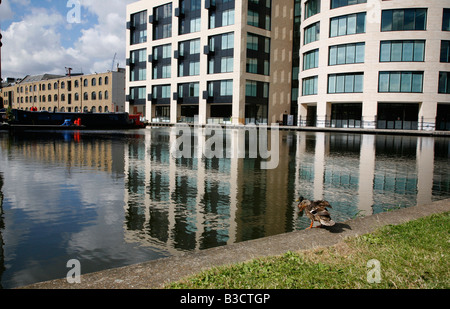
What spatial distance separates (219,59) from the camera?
5822 cm

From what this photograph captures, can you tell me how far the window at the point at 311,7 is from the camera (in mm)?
51844

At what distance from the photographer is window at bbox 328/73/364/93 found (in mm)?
46991

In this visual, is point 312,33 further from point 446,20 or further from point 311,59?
point 446,20

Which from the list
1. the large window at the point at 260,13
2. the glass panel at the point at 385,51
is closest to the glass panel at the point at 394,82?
the glass panel at the point at 385,51

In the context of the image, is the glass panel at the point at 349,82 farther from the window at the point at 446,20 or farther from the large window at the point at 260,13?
the large window at the point at 260,13

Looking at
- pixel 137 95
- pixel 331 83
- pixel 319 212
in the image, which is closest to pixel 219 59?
pixel 331 83

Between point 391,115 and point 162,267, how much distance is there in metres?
49.4

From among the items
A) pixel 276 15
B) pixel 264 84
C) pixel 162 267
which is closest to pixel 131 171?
pixel 162 267

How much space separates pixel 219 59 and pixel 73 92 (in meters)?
50.0

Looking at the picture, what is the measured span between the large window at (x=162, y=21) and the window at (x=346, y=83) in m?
31.6

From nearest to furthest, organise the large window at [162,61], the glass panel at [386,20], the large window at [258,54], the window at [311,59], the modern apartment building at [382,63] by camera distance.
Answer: the modern apartment building at [382,63], the glass panel at [386,20], the window at [311,59], the large window at [258,54], the large window at [162,61]

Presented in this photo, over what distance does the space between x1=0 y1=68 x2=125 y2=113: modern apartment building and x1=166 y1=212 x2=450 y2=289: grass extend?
68.8 metres

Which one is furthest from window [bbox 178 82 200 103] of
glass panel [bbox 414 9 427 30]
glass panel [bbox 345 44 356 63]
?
glass panel [bbox 414 9 427 30]

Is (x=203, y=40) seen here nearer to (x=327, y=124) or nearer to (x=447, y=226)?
(x=327, y=124)
